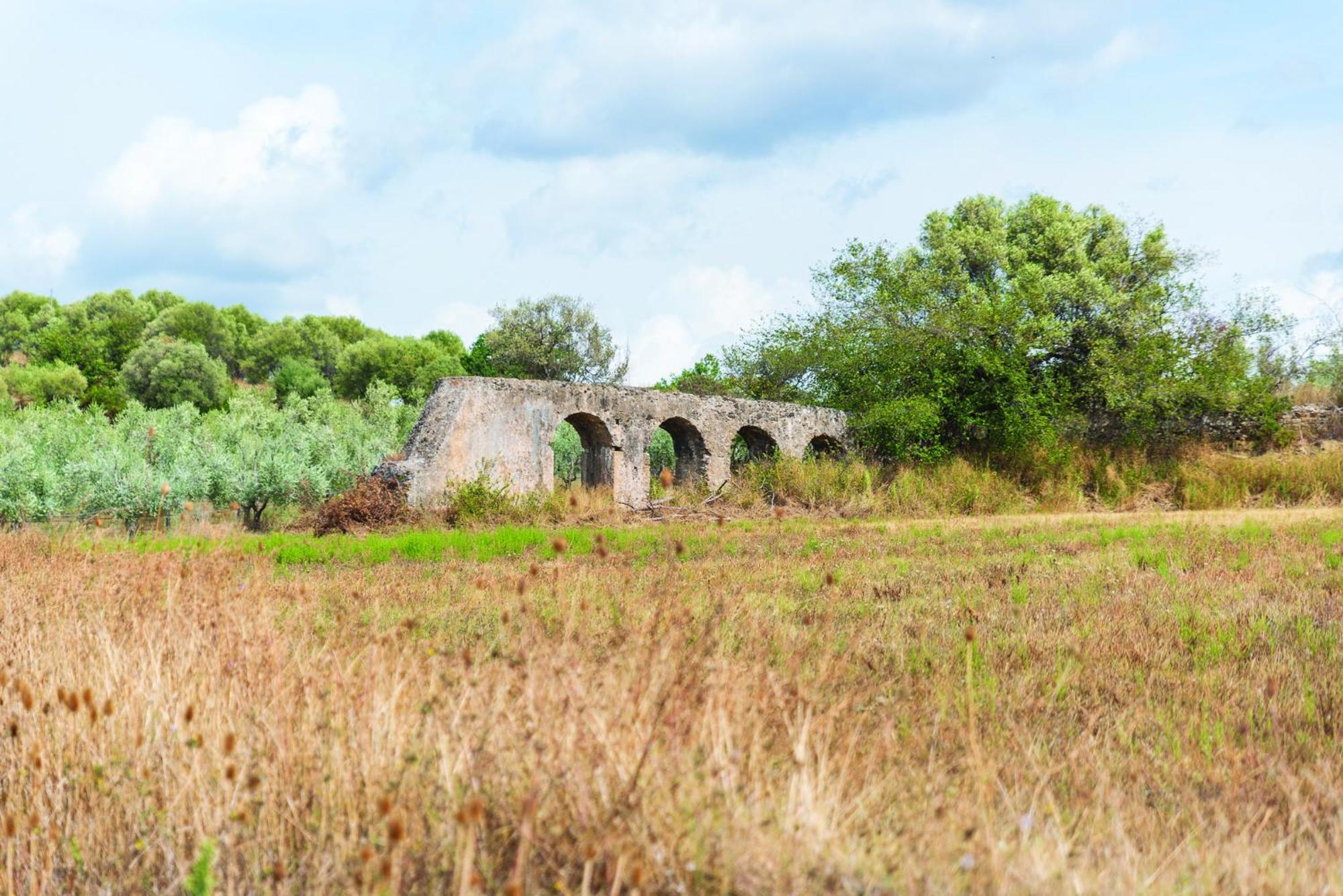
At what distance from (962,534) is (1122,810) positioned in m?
9.45

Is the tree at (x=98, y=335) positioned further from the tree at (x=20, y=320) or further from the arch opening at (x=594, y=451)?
the arch opening at (x=594, y=451)

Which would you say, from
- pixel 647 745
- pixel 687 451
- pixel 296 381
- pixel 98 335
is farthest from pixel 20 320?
pixel 647 745

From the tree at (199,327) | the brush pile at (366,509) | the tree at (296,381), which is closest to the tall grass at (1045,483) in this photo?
the brush pile at (366,509)

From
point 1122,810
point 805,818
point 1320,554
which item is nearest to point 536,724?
point 805,818

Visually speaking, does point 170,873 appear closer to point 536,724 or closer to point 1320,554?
point 536,724

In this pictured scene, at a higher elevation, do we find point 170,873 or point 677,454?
point 677,454

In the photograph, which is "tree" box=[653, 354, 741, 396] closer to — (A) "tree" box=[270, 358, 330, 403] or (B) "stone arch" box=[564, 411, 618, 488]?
(B) "stone arch" box=[564, 411, 618, 488]

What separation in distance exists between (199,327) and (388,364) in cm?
1364

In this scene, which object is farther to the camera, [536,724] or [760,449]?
[760,449]

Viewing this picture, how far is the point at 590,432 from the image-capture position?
1795 centimetres

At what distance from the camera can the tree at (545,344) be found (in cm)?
4894

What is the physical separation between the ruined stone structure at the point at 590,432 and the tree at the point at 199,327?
48.7 metres

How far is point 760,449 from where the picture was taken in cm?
2106

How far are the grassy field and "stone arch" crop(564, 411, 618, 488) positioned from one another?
35.5 ft
